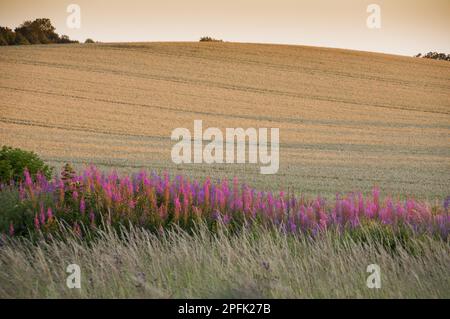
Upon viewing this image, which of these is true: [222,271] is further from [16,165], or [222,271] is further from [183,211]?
[16,165]

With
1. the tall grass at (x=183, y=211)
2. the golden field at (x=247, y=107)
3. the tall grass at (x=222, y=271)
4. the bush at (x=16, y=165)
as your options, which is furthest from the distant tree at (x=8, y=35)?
the tall grass at (x=222, y=271)

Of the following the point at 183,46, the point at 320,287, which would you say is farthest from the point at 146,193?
the point at 183,46

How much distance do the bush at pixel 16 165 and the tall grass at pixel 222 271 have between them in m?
3.34

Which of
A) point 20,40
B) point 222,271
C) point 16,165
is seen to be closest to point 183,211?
point 222,271

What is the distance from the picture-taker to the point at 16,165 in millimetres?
11430

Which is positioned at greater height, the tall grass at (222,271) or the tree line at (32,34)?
the tree line at (32,34)

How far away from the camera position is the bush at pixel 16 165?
11141 millimetres

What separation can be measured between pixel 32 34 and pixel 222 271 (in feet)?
170

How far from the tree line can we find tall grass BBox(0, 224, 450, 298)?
4780 centimetres

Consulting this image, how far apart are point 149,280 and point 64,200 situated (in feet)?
10.4

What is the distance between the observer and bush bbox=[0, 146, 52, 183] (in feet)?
36.6

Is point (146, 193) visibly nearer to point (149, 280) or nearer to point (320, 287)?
point (149, 280)

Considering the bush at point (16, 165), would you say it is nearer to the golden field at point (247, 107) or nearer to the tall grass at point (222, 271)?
the tall grass at point (222, 271)
